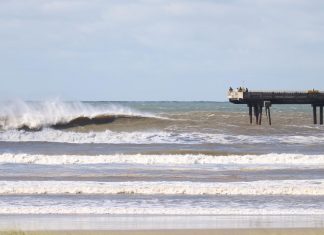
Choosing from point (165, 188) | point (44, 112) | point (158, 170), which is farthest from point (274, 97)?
point (165, 188)

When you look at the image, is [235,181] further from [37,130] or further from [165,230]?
[37,130]

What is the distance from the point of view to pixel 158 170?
81.6ft

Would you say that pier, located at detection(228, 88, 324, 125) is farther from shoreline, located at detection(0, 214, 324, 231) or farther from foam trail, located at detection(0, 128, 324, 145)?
shoreline, located at detection(0, 214, 324, 231)

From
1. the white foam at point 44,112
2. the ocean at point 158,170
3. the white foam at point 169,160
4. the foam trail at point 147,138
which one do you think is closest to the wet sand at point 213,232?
the ocean at point 158,170

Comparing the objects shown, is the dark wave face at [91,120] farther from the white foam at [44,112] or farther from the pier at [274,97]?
the pier at [274,97]

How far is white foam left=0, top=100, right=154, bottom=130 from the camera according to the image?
50.3 metres

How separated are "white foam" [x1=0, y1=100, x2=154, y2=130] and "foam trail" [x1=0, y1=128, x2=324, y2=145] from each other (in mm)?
3080

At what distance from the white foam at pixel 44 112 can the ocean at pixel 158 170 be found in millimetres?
169

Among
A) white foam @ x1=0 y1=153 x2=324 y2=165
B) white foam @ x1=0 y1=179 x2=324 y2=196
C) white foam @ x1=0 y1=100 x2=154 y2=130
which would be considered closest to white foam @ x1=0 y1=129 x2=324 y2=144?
white foam @ x1=0 y1=100 x2=154 y2=130

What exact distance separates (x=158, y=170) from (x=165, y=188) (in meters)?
5.74

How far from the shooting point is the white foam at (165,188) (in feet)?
61.7

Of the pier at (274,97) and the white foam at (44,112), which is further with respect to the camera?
the pier at (274,97)

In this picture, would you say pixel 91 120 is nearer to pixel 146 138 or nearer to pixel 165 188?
pixel 146 138

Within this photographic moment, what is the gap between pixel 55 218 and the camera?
15.2 m
